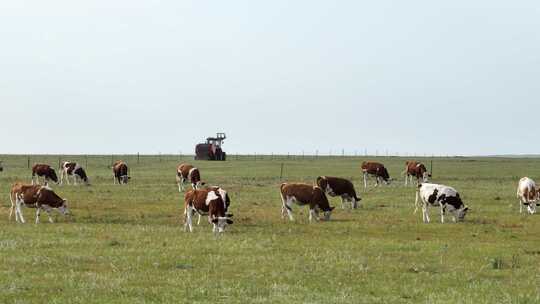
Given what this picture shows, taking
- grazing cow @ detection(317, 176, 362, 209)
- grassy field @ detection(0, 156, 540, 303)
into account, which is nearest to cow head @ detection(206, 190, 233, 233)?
grassy field @ detection(0, 156, 540, 303)

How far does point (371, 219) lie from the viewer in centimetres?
2972

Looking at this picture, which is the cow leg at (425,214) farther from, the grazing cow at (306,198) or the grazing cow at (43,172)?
the grazing cow at (43,172)

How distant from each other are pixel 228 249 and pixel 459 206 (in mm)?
13252

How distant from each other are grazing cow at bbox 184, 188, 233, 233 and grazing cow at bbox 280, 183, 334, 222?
4.87 meters

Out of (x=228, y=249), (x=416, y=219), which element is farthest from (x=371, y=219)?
(x=228, y=249)

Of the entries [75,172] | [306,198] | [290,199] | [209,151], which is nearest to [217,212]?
[290,199]

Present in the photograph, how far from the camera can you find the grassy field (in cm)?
1424

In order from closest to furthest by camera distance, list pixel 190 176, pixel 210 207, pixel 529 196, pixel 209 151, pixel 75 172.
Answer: pixel 210 207 < pixel 529 196 < pixel 190 176 < pixel 75 172 < pixel 209 151

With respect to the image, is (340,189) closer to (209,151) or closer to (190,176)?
(190,176)

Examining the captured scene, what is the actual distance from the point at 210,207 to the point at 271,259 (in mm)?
6954

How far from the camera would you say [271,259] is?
61.0 feet

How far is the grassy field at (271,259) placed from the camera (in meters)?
14.2

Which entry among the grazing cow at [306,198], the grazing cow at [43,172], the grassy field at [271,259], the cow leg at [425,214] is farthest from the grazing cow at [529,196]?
the grazing cow at [43,172]

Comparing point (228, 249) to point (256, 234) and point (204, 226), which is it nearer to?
point (256, 234)
